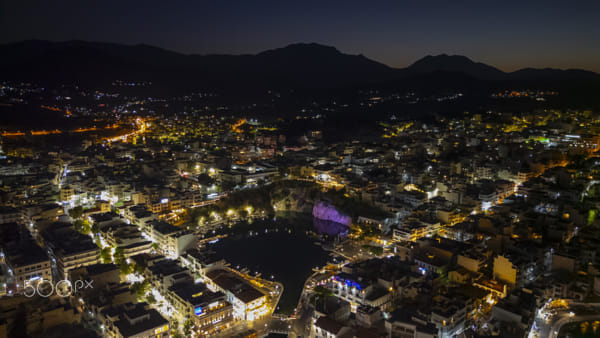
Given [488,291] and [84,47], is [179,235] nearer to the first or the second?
[488,291]

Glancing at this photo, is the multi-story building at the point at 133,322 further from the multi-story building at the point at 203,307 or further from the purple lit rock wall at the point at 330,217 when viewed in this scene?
the purple lit rock wall at the point at 330,217

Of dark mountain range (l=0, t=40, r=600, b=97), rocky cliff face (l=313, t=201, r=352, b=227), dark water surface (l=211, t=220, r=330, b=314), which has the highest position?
dark mountain range (l=0, t=40, r=600, b=97)

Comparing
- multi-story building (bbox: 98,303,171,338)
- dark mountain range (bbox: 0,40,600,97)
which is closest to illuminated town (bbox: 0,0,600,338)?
multi-story building (bbox: 98,303,171,338)

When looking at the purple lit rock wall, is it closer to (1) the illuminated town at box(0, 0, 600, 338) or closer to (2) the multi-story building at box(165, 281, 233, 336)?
(1) the illuminated town at box(0, 0, 600, 338)

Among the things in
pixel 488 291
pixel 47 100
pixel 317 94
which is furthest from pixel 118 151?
pixel 317 94

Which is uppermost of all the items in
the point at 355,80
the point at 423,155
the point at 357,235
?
the point at 355,80
